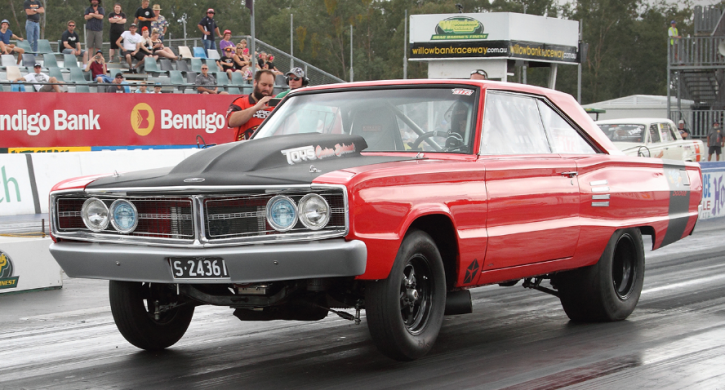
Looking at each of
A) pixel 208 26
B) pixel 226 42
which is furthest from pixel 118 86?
pixel 208 26

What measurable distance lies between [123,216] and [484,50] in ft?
98.9

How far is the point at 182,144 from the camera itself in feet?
77.5

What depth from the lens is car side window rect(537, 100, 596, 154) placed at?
261 inches

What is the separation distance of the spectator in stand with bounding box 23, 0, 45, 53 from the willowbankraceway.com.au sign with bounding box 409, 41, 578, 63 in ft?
48.2

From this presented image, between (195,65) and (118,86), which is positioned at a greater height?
(195,65)

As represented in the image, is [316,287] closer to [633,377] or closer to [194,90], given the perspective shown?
[633,377]

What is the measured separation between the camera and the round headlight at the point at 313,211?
15.3ft

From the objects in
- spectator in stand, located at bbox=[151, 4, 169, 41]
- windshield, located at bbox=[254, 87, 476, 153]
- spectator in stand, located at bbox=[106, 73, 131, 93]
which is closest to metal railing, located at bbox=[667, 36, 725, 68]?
spectator in stand, located at bbox=[151, 4, 169, 41]

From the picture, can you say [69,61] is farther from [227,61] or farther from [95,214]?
[95,214]

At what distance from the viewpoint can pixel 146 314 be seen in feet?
18.8

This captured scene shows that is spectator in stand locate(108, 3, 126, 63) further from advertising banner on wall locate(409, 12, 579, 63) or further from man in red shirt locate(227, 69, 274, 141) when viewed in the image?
man in red shirt locate(227, 69, 274, 141)

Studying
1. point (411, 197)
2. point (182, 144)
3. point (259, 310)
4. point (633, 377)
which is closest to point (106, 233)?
point (259, 310)

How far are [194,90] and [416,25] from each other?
13.1 meters

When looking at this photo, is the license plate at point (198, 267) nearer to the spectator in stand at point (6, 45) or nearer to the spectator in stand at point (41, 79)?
the spectator in stand at point (41, 79)
